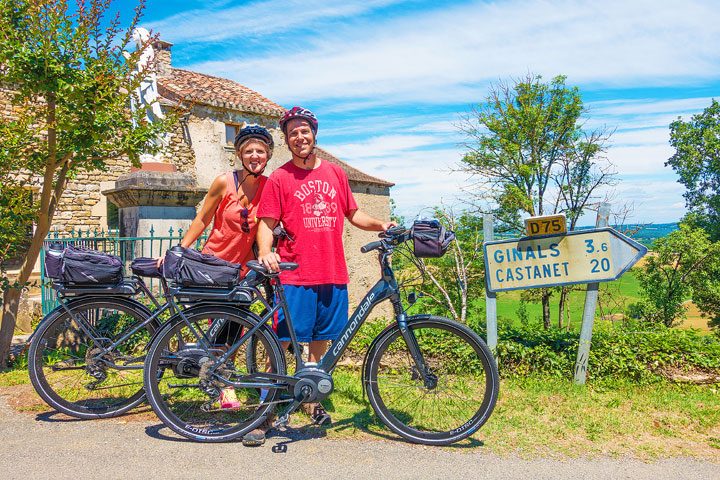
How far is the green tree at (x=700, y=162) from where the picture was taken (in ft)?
112

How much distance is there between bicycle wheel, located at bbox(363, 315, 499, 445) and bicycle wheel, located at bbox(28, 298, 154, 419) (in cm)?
169

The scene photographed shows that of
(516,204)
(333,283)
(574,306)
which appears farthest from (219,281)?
(574,306)

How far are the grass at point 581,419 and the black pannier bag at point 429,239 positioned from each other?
123 cm

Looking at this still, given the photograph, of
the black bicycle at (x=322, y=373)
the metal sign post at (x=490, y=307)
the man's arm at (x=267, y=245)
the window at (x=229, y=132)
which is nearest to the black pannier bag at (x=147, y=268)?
the black bicycle at (x=322, y=373)

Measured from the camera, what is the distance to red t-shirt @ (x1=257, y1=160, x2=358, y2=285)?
3.68m

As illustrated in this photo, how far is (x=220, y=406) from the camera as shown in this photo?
151 inches

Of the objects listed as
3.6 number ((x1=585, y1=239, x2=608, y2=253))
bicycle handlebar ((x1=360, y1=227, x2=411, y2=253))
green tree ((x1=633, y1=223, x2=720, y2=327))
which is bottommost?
green tree ((x1=633, y1=223, x2=720, y2=327))

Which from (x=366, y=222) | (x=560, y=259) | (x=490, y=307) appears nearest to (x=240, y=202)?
(x=366, y=222)

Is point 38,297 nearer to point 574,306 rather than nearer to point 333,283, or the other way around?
point 333,283

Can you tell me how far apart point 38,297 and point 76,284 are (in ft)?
24.9

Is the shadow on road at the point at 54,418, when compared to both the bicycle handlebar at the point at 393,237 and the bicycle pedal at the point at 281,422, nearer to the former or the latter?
the bicycle pedal at the point at 281,422

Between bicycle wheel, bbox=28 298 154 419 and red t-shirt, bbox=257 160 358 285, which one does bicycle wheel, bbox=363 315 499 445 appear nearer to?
red t-shirt, bbox=257 160 358 285

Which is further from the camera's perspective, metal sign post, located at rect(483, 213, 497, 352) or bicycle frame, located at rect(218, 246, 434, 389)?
metal sign post, located at rect(483, 213, 497, 352)

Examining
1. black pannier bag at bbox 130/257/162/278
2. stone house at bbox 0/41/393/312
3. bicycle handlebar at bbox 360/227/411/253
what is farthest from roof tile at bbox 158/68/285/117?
bicycle handlebar at bbox 360/227/411/253
